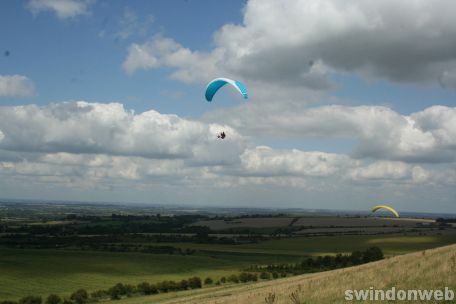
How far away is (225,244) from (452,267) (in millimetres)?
117224

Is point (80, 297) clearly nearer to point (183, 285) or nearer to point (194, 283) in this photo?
point (183, 285)

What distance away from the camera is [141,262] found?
96500 millimetres

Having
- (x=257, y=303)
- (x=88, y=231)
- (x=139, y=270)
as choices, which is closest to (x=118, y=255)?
(x=139, y=270)

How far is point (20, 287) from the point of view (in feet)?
229

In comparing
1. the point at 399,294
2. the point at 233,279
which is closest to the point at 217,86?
the point at 399,294

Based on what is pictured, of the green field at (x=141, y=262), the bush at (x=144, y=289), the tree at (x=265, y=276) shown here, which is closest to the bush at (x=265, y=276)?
the tree at (x=265, y=276)

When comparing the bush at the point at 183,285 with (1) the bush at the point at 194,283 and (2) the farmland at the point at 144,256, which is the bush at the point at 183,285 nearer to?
(1) the bush at the point at 194,283

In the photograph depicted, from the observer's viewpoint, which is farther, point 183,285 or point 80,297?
point 183,285

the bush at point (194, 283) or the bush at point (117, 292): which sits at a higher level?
the bush at point (194, 283)

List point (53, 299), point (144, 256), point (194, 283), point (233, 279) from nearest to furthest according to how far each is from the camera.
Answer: point (53, 299), point (194, 283), point (233, 279), point (144, 256)

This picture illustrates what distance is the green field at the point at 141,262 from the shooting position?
73.1 meters

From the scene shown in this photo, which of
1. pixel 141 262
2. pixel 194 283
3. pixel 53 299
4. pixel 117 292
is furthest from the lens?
pixel 141 262

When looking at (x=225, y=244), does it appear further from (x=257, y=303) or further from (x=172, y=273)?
(x=257, y=303)

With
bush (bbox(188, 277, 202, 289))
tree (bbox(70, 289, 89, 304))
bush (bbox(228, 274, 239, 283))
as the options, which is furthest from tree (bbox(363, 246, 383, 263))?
tree (bbox(70, 289, 89, 304))
